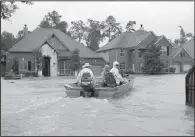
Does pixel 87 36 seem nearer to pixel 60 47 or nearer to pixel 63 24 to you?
pixel 63 24

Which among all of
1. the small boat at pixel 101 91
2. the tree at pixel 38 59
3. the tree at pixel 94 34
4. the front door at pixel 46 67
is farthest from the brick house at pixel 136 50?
the small boat at pixel 101 91

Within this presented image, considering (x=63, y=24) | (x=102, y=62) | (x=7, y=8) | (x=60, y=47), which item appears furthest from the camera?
(x=63, y=24)

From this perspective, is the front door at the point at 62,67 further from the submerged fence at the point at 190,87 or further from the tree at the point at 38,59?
the submerged fence at the point at 190,87

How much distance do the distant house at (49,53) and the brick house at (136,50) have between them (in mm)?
4735

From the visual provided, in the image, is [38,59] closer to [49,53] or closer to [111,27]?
[49,53]

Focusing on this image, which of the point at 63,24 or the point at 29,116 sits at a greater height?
the point at 63,24

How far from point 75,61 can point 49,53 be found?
4.77 metres

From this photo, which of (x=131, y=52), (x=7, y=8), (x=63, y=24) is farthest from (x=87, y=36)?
(x=7, y=8)

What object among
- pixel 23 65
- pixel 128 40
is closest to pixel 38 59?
pixel 23 65

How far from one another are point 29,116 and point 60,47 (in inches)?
1527

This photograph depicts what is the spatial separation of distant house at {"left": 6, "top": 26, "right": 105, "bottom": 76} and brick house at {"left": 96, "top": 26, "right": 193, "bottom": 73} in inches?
186

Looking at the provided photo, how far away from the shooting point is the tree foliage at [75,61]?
44.1 m

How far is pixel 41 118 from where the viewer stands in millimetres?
11000

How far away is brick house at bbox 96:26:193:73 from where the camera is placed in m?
54.4
